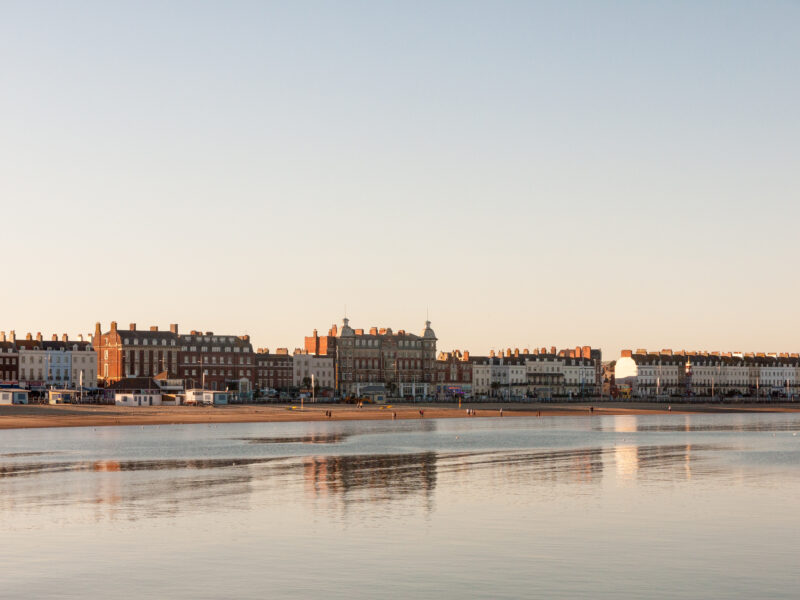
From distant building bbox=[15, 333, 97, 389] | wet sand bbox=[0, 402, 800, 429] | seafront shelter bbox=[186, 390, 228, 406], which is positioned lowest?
wet sand bbox=[0, 402, 800, 429]

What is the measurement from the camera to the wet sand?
118m

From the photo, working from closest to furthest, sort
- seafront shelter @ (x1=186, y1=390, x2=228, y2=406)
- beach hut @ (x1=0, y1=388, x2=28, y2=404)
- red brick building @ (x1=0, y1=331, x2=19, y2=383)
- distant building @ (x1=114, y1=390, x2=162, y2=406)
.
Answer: beach hut @ (x1=0, y1=388, x2=28, y2=404) → distant building @ (x1=114, y1=390, x2=162, y2=406) → seafront shelter @ (x1=186, y1=390, x2=228, y2=406) → red brick building @ (x1=0, y1=331, x2=19, y2=383)

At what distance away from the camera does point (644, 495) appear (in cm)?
4756

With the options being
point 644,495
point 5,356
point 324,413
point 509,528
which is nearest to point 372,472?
point 644,495

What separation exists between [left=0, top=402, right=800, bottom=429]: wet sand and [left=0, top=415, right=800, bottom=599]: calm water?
45.0m

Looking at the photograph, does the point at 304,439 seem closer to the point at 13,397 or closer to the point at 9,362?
the point at 13,397

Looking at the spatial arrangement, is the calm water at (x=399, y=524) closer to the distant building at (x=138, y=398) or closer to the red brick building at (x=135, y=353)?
the distant building at (x=138, y=398)

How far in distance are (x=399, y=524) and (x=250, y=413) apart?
100718 millimetres

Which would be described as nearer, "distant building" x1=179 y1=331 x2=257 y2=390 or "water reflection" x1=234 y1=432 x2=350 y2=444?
"water reflection" x1=234 y1=432 x2=350 y2=444

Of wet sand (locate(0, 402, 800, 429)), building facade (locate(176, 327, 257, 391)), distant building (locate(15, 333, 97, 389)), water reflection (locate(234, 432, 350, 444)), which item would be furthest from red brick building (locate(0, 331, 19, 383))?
water reflection (locate(234, 432, 350, 444))

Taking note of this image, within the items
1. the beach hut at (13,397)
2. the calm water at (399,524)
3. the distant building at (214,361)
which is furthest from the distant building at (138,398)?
the calm water at (399,524)

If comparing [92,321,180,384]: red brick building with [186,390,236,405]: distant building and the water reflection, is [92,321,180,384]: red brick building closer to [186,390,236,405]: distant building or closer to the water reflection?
[186,390,236,405]: distant building

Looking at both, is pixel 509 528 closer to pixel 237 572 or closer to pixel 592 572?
pixel 592 572

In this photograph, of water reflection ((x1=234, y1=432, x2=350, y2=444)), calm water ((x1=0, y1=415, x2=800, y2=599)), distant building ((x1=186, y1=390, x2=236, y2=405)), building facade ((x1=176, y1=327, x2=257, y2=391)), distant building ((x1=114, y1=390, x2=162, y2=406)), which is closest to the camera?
calm water ((x1=0, y1=415, x2=800, y2=599))
